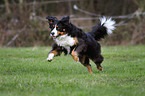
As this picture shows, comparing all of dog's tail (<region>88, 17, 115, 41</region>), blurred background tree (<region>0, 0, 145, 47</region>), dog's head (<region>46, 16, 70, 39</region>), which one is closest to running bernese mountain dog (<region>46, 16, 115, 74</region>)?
dog's head (<region>46, 16, 70, 39</region>)

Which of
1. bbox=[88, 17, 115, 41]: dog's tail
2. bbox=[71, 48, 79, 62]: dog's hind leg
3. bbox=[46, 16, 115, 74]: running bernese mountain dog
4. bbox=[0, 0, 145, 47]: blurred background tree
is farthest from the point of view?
bbox=[0, 0, 145, 47]: blurred background tree

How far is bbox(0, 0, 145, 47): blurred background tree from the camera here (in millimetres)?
16469

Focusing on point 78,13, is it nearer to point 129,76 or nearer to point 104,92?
point 129,76

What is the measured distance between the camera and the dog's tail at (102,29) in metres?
7.17

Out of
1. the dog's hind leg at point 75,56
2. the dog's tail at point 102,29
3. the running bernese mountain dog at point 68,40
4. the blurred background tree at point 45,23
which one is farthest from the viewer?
the blurred background tree at point 45,23

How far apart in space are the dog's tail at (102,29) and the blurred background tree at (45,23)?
873cm

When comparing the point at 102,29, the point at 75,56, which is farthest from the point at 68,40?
the point at 102,29

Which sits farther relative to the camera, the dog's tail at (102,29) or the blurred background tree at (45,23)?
the blurred background tree at (45,23)

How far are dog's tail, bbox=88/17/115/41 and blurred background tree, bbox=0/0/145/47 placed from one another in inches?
344

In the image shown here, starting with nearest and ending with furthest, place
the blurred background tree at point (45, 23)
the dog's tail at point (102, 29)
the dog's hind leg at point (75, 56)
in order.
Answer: the dog's hind leg at point (75, 56), the dog's tail at point (102, 29), the blurred background tree at point (45, 23)

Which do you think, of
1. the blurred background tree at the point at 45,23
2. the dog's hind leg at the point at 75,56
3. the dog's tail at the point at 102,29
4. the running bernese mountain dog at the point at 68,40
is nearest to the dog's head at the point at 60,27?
the running bernese mountain dog at the point at 68,40

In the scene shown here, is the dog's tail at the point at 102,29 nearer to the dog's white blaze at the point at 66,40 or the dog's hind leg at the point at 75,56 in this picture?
the dog's white blaze at the point at 66,40

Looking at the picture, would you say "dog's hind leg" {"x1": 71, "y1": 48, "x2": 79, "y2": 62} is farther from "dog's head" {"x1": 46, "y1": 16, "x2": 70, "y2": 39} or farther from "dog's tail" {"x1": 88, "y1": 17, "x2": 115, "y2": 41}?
"dog's tail" {"x1": 88, "y1": 17, "x2": 115, "y2": 41}

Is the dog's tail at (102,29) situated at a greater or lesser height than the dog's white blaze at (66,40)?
greater
